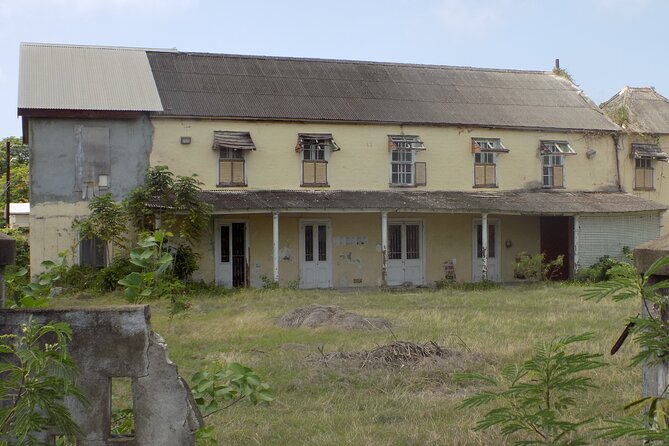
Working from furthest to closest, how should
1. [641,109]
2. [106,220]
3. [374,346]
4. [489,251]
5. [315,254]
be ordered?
[641,109]
[489,251]
[315,254]
[106,220]
[374,346]

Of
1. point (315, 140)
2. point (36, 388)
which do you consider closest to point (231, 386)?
point (36, 388)

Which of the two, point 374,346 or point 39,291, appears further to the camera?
point 374,346

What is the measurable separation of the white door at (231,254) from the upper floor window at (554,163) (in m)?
9.96

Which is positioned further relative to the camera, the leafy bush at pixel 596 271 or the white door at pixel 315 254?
the white door at pixel 315 254

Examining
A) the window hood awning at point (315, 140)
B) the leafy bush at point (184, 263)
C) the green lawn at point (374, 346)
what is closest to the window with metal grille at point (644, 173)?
the green lawn at point (374, 346)

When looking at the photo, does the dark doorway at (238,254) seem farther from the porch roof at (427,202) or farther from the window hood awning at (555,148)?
the window hood awning at (555,148)

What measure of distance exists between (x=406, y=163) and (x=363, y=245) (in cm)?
281

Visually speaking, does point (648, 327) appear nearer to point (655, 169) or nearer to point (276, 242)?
point (276, 242)

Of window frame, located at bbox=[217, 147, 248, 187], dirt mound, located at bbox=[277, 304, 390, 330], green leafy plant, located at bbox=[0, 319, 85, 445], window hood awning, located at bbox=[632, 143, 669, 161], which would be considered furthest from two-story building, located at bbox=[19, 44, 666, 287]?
green leafy plant, located at bbox=[0, 319, 85, 445]

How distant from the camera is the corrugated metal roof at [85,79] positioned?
2078 centimetres

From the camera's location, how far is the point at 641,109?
90.1 feet

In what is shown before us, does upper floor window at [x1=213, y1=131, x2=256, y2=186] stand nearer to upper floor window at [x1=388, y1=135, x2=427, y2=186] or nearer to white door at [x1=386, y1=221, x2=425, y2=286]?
upper floor window at [x1=388, y1=135, x2=427, y2=186]

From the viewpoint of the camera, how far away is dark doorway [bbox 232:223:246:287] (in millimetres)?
22391

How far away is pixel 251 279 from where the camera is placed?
22.3 metres
